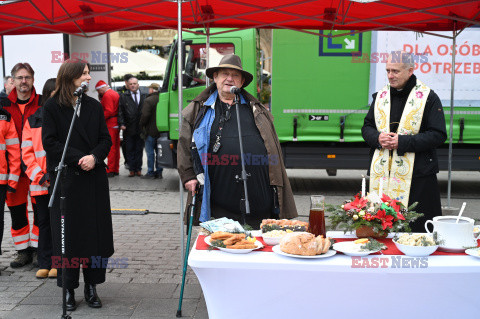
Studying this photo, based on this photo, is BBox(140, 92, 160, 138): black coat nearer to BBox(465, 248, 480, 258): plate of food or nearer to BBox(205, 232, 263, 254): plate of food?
BBox(205, 232, 263, 254): plate of food

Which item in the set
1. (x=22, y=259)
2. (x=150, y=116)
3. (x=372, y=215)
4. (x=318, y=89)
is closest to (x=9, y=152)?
(x=22, y=259)

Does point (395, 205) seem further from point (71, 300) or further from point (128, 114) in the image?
point (128, 114)

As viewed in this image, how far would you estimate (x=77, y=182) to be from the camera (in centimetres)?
417

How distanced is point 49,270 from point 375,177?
3.13m

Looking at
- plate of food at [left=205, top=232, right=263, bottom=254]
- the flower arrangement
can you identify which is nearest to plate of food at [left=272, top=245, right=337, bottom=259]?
plate of food at [left=205, top=232, right=263, bottom=254]

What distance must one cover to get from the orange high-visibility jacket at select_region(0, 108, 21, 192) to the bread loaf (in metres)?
3.33

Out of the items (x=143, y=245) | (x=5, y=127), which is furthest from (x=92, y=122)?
(x=143, y=245)

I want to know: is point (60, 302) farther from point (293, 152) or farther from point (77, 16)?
point (293, 152)

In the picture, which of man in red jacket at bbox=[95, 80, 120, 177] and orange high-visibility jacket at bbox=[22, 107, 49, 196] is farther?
man in red jacket at bbox=[95, 80, 120, 177]

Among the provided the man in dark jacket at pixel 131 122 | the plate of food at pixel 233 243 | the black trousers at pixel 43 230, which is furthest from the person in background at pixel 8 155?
the man in dark jacket at pixel 131 122

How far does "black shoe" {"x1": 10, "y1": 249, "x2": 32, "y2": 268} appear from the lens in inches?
211

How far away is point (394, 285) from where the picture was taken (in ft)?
8.88

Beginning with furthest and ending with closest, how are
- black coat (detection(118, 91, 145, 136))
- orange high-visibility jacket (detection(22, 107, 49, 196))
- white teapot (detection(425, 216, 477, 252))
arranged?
black coat (detection(118, 91, 145, 136)), orange high-visibility jacket (detection(22, 107, 49, 196)), white teapot (detection(425, 216, 477, 252))

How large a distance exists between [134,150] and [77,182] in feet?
23.0
